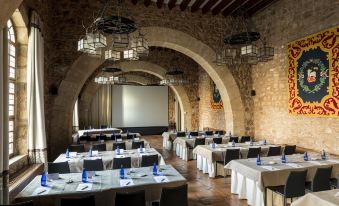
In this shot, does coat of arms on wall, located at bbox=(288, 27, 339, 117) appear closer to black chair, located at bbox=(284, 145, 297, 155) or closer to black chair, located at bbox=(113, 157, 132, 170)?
black chair, located at bbox=(284, 145, 297, 155)

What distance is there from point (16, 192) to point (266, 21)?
8619 mm

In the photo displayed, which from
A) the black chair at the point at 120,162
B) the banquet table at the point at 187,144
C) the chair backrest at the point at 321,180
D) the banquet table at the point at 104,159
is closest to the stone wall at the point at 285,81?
the banquet table at the point at 187,144

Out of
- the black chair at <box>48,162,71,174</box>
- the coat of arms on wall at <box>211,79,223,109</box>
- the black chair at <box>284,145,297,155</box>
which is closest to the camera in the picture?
the black chair at <box>48,162,71,174</box>

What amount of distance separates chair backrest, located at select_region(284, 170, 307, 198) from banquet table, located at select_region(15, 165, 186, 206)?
1623 mm

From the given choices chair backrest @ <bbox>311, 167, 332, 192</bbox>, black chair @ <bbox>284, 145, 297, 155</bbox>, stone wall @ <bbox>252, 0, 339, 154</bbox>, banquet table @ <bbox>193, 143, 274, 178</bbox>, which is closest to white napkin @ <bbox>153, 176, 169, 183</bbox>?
chair backrest @ <bbox>311, 167, 332, 192</bbox>

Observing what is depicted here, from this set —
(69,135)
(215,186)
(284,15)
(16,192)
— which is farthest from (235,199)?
(284,15)

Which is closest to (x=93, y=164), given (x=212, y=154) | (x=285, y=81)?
(x=212, y=154)

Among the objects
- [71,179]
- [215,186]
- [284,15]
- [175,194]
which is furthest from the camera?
[284,15]

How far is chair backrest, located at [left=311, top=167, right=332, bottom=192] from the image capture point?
4227 millimetres

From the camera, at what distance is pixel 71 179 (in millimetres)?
4133

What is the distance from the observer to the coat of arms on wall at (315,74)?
648cm

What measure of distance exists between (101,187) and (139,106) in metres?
14.6

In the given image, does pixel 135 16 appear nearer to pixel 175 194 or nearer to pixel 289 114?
pixel 289 114

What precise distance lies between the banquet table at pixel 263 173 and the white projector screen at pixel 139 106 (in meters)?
13.0
